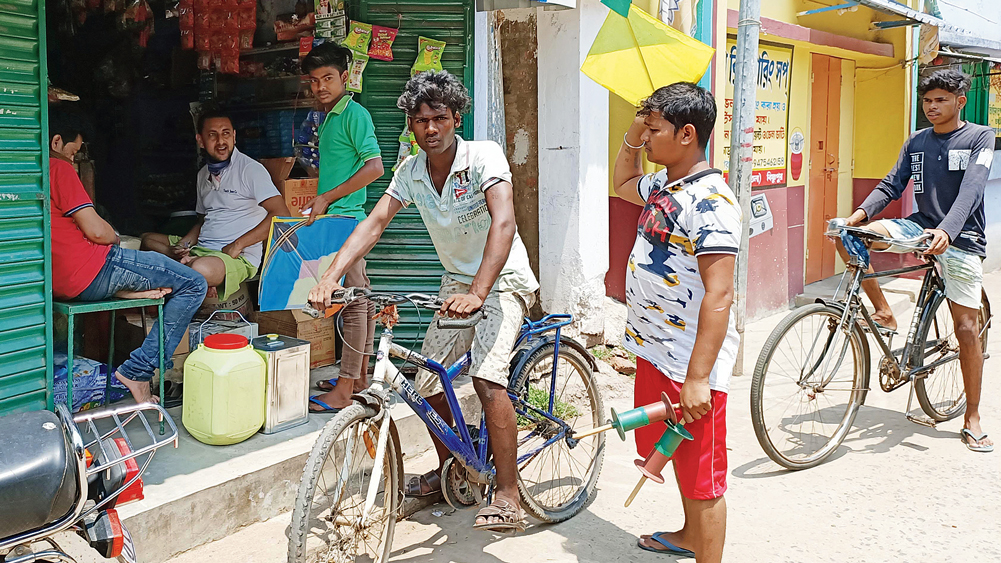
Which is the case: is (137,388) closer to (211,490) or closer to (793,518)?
(211,490)

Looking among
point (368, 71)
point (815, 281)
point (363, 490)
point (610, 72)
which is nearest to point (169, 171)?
point (368, 71)

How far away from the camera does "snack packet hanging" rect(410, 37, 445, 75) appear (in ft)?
17.8

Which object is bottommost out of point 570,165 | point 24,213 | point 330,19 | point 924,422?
point 924,422

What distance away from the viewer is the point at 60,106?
5.25m

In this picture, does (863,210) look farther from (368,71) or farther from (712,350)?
(368,71)

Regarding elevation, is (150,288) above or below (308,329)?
above

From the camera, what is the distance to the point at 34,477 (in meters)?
2.24

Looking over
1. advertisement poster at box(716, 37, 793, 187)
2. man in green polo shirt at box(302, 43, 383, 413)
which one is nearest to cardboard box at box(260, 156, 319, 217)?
man in green polo shirt at box(302, 43, 383, 413)

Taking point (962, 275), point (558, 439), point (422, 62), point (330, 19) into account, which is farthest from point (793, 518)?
point (330, 19)

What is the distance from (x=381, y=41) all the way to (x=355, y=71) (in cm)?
26

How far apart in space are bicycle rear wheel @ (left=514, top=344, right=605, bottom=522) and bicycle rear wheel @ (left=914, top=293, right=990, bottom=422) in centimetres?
215

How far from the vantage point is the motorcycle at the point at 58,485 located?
2.23 m

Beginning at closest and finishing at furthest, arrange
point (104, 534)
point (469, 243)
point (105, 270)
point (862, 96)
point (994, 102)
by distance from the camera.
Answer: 1. point (104, 534)
2. point (469, 243)
3. point (105, 270)
4. point (862, 96)
5. point (994, 102)

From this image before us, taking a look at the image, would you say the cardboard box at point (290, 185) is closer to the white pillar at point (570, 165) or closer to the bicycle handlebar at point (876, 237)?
the white pillar at point (570, 165)
